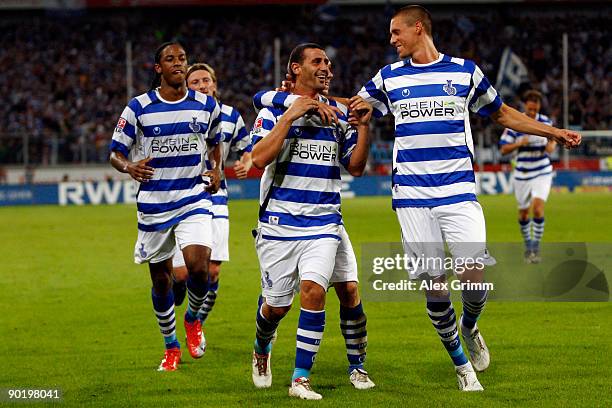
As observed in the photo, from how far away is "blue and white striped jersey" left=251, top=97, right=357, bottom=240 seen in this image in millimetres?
7074

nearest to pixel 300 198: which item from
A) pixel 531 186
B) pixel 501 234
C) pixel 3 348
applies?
pixel 3 348

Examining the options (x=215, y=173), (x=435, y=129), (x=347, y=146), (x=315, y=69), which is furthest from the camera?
(x=215, y=173)

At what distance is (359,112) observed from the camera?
7.01m

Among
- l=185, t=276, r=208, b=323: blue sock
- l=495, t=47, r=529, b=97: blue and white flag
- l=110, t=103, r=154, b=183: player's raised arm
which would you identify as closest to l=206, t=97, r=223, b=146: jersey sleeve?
l=110, t=103, r=154, b=183: player's raised arm

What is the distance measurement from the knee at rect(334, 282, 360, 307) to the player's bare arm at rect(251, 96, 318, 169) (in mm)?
1096

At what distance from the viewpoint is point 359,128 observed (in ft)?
23.0

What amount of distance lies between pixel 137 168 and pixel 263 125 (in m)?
1.52

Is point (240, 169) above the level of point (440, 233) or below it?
above

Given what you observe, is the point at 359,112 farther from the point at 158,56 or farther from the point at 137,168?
the point at 158,56

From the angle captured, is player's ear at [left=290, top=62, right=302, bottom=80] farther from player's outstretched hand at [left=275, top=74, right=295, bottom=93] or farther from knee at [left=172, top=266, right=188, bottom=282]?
knee at [left=172, top=266, right=188, bottom=282]

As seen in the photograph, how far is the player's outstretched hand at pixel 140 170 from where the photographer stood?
8.23 metres

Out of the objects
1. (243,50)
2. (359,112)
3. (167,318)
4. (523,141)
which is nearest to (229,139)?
(167,318)

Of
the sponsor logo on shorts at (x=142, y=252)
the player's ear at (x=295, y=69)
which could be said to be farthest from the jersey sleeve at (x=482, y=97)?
the sponsor logo on shorts at (x=142, y=252)

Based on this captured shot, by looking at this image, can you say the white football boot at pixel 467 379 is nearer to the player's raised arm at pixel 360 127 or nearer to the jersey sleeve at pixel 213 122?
the player's raised arm at pixel 360 127
